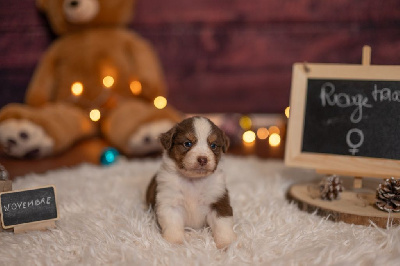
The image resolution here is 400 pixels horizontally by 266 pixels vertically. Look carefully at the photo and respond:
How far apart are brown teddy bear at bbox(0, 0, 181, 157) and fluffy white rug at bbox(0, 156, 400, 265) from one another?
2.59ft

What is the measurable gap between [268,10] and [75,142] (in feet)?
6.92

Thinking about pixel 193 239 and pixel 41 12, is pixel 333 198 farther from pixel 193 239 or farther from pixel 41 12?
pixel 41 12

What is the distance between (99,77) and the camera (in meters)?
2.98

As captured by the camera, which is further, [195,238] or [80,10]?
[80,10]

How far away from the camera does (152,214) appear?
158cm

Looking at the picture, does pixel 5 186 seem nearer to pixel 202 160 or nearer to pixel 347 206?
pixel 202 160

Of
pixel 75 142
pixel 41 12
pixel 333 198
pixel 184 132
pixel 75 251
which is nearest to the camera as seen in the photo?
pixel 75 251

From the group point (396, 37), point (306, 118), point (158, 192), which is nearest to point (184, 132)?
point (158, 192)

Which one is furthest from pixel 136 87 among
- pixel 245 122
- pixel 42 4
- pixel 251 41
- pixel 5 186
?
pixel 5 186

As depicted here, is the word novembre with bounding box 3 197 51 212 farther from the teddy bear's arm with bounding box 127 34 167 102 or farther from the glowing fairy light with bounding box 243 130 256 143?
the glowing fairy light with bounding box 243 130 256 143

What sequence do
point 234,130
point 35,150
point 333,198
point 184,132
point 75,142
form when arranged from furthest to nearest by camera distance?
point 234,130
point 75,142
point 35,150
point 333,198
point 184,132

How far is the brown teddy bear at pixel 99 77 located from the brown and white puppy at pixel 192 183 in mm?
1085

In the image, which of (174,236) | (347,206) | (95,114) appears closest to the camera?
(174,236)

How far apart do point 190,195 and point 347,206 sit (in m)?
0.72
